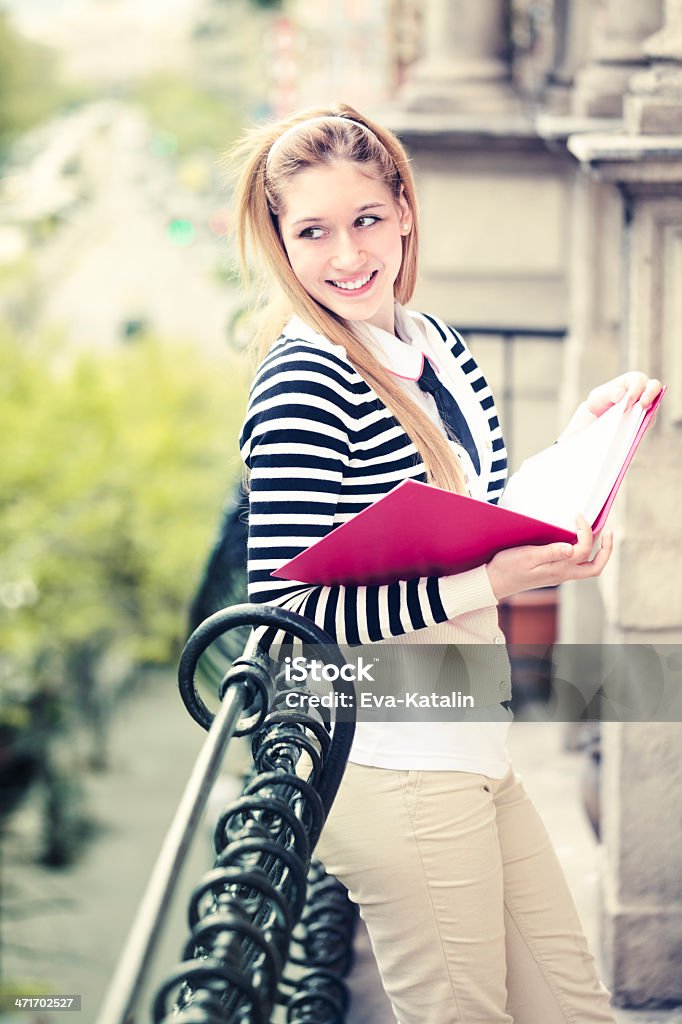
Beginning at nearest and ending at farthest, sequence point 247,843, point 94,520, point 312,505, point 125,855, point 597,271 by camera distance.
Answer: point 247,843 → point 312,505 → point 597,271 → point 125,855 → point 94,520

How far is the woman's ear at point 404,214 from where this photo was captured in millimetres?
2166

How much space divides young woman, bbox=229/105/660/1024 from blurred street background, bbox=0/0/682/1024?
0.27 meters

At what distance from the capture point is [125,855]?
18.3 m

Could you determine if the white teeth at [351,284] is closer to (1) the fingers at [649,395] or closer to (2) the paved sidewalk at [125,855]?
(1) the fingers at [649,395]

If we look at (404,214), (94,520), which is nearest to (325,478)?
(404,214)

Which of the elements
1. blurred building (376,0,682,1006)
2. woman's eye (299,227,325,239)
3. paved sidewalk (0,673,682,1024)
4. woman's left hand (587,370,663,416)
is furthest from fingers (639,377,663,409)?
paved sidewalk (0,673,682,1024)

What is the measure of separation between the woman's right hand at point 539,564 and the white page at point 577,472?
5 cm

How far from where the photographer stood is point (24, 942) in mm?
14688

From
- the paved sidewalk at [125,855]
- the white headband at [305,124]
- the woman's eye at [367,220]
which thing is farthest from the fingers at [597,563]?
the paved sidewalk at [125,855]

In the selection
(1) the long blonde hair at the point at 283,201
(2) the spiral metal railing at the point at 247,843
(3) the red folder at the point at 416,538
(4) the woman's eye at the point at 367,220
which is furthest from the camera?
(4) the woman's eye at the point at 367,220

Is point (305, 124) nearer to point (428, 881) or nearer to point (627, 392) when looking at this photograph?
point (627, 392)

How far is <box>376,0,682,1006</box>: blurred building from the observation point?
2.98 m

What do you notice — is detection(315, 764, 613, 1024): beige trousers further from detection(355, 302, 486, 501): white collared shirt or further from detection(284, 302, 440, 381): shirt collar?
detection(284, 302, 440, 381): shirt collar

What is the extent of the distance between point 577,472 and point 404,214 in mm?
519
